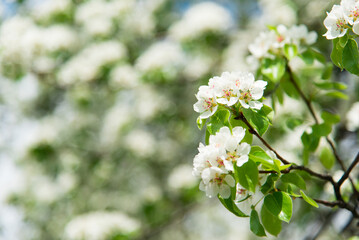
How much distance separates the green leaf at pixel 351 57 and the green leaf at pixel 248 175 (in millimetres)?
356

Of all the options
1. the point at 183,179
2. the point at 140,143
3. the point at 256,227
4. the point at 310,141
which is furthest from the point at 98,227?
the point at 256,227

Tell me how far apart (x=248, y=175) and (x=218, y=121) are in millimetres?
168

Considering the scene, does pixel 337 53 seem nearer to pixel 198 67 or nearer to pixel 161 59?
pixel 161 59

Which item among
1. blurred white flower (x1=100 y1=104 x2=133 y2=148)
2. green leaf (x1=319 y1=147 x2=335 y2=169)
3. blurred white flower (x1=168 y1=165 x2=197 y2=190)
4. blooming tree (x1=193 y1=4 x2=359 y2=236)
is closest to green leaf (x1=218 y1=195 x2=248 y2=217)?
blooming tree (x1=193 y1=4 x2=359 y2=236)

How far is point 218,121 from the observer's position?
1.00 metres

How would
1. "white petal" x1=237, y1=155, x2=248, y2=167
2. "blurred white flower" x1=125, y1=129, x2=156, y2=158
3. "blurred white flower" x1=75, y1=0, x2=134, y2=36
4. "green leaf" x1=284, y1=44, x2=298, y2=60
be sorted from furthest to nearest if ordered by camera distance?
"blurred white flower" x1=125, y1=129, x2=156, y2=158 < "blurred white flower" x1=75, y1=0, x2=134, y2=36 < "green leaf" x1=284, y1=44, x2=298, y2=60 < "white petal" x1=237, y1=155, x2=248, y2=167

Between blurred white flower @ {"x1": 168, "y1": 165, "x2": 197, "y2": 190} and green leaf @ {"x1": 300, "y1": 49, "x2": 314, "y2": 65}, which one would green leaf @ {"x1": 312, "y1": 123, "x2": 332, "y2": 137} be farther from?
blurred white flower @ {"x1": 168, "y1": 165, "x2": 197, "y2": 190}

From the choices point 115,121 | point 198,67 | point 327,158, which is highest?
point 115,121

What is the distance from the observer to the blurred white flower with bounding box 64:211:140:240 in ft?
8.92

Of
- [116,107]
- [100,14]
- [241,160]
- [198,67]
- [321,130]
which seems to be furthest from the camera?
[116,107]

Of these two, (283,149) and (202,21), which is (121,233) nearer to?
(283,149)

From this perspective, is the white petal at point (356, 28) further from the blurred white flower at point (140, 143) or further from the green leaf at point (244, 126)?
the blurred white flower at point (140, 143)

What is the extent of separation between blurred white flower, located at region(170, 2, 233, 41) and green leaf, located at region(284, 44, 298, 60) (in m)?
1.91

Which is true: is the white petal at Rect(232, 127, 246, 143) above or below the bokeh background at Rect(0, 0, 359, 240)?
below
